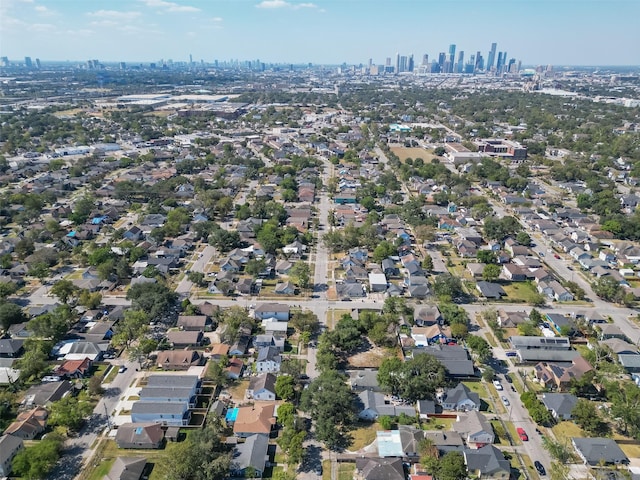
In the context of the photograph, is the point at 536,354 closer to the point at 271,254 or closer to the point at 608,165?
the point at 271,254

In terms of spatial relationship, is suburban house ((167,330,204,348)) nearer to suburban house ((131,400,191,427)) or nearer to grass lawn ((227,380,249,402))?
grass lawn ((227,380,249,402))

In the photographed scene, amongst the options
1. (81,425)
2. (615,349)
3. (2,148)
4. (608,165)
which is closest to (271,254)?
(81,425)

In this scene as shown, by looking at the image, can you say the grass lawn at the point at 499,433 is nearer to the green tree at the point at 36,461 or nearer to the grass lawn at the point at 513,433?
the grass lawn at the point at 513,433

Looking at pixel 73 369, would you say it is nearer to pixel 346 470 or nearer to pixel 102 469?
pixel 102 469

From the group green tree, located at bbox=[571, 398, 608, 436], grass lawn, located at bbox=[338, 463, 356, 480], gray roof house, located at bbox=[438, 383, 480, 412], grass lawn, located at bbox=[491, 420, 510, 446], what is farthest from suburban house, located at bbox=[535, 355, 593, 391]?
grass lawn, located at bbox=[338, 463, 356, 480]

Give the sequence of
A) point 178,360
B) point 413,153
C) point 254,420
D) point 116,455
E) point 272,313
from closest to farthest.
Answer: point 116,455, point 254,420, point 178,360, point 272,313, point 413,153

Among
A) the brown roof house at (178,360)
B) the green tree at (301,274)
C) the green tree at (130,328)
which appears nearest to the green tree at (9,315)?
the green tree at (130,328)

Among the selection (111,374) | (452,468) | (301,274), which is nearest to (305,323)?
(301,274)
